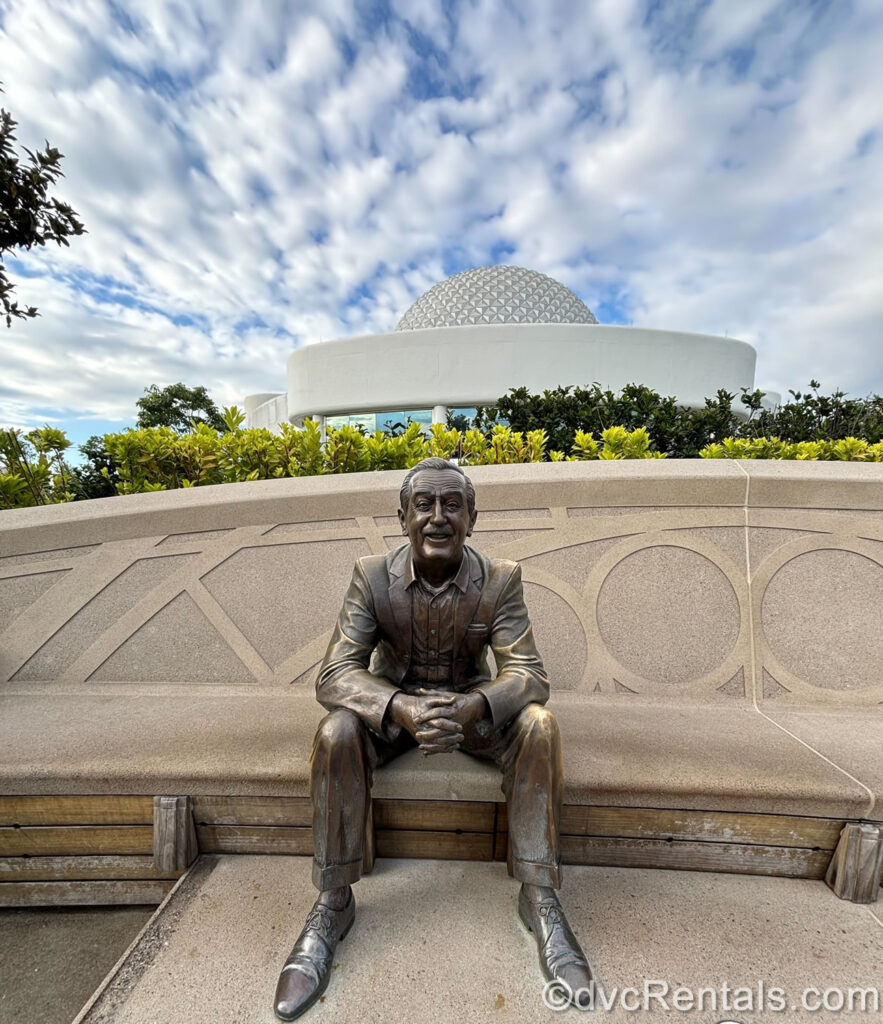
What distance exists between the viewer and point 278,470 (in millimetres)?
3941

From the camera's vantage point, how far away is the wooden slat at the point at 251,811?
2.07 metres

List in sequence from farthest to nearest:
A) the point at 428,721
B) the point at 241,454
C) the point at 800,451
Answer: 1. the point at 800,451
2. the point at 241,454
3. the point at 428,721

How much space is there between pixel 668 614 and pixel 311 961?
2696 millimetres

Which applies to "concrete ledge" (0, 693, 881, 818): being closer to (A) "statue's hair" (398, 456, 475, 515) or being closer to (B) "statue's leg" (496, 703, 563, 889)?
(B) "statue's leg" (496, 703, 563, 889)

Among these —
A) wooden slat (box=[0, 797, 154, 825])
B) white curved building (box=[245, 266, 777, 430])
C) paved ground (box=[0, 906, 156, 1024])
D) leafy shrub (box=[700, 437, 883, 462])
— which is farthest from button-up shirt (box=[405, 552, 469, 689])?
white curved building (box=[245, 266, 777, 430])

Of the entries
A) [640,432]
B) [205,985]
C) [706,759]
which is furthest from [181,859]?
[640,432]

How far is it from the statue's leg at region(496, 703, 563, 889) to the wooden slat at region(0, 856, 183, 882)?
1686 mm

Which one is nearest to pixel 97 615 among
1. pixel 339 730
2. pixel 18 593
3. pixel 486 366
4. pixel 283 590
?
pixel 18 593

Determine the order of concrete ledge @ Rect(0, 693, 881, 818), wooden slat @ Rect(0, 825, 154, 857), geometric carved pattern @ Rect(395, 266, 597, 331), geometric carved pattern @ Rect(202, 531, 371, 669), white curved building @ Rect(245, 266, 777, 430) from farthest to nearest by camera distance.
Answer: geometric carved pattern @ Rect(395, 266, 597, 331) < white curved building @ Rect(245, 266, 777, 430) < geometric carved pattern @ Rect(202, 531, 371, 669) < wooden slat @ Rect(0, 825, 154, 857) < concrete ledge @ Rect(0, 693, 881, 818)

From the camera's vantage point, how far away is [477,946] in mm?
1653

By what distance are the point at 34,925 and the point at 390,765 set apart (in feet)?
5.62

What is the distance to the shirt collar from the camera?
79.3 inches

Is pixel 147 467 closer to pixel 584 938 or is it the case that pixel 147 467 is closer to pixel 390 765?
pixel 390 765

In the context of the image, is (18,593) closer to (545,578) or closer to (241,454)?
(241,454)
